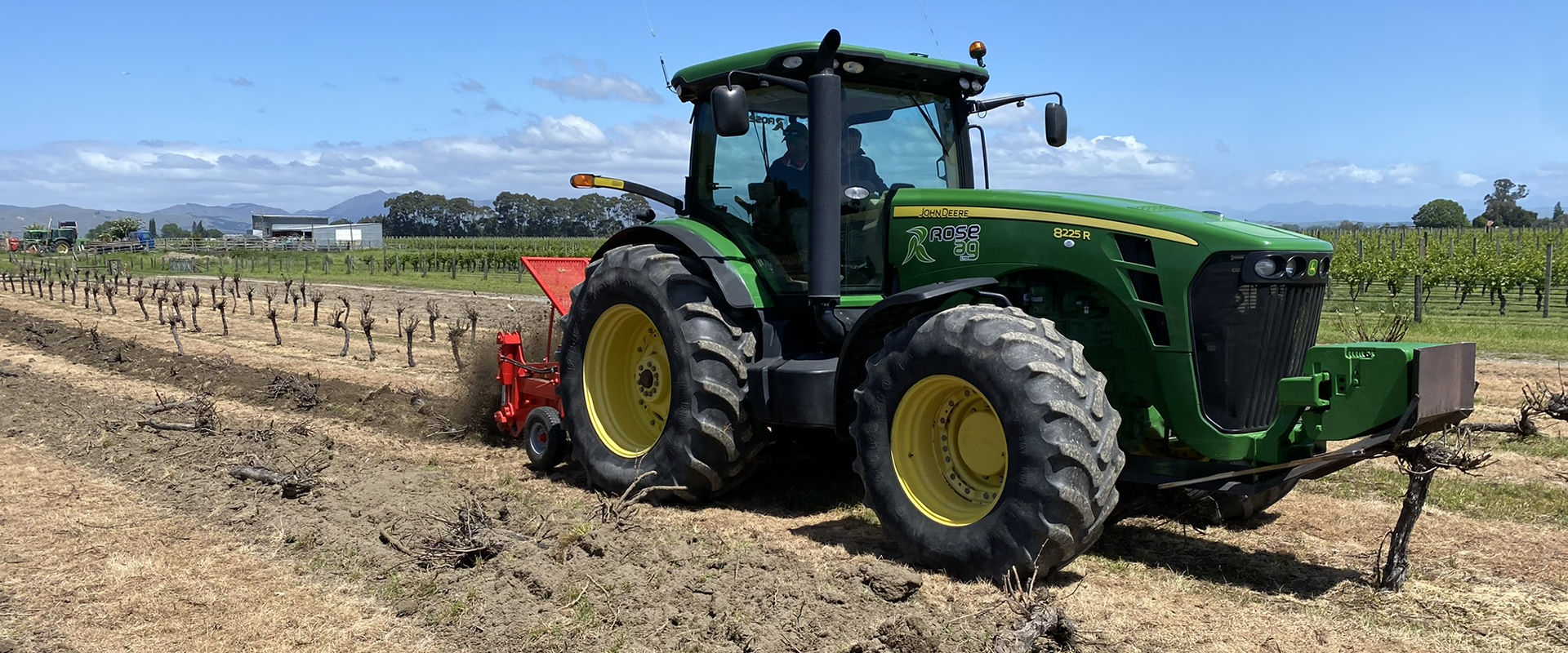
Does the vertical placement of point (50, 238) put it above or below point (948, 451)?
above

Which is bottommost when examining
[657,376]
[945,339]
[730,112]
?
[657,376]

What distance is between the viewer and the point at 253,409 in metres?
10.9

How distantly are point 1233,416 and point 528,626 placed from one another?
3.18m

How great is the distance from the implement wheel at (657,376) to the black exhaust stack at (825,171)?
67 cm

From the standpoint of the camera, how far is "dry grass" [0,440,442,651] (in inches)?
189

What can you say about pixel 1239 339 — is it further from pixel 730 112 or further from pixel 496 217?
pixel 496 217

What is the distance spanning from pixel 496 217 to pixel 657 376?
349 feet

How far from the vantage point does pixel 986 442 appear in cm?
516

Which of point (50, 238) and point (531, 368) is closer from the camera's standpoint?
point (531, 368)

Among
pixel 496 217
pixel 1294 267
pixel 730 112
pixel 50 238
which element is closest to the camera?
pixel 1294 267

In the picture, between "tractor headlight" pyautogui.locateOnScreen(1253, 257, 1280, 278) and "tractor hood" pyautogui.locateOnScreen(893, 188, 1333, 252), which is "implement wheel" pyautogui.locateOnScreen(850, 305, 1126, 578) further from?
"tractor headlight" pyautogui.locateOnScreen(1253, 257, 1280, 278)

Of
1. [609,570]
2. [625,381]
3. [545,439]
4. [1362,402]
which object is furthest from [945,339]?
[545,439]

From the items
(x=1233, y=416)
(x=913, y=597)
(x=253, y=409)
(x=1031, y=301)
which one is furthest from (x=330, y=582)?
(x=253, y=409)

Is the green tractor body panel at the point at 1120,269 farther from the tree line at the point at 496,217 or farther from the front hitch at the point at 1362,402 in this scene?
the tree line at the point at 496,217
